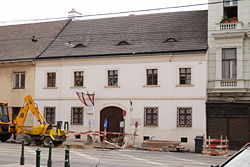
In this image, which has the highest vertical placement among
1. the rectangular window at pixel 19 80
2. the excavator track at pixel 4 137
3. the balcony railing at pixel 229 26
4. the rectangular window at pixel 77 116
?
the balcony railing at pixel 229 26

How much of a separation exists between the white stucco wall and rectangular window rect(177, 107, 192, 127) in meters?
0.26

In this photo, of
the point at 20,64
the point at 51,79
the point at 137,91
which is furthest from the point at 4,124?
the point at 137,91

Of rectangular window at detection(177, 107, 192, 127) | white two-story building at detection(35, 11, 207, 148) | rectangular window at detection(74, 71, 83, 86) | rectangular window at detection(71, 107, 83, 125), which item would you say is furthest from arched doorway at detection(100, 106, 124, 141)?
rectangular window at detection(177, 107, 192, 127)

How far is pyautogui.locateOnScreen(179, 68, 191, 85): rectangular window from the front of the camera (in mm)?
28550

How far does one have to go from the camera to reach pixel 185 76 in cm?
2866

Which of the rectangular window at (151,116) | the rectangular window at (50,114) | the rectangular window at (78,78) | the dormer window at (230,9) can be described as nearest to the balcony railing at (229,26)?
the dormer window at (230,9)

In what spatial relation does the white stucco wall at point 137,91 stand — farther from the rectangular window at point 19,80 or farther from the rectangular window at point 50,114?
the rectangular window at point 19,80

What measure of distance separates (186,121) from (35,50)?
14.8 m

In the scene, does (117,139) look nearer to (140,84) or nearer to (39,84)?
(140,84)

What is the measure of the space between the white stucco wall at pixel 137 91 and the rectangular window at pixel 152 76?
1.12 feet

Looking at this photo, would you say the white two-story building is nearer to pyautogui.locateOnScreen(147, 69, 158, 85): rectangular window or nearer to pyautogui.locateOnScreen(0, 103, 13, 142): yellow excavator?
pyautogui.locateOnScreen(147, 69, 158, 85): rectangular window

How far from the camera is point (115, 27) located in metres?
34.3

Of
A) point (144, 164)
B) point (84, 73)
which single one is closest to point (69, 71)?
point (84, 73)

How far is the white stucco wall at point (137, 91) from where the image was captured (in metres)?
28.1
